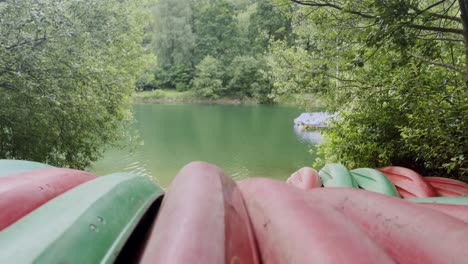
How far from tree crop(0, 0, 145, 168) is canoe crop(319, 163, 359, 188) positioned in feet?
13.1

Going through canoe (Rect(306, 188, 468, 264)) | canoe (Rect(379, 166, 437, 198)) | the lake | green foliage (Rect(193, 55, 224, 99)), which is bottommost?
the lake

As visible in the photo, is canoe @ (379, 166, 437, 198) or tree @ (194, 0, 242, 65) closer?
canoe @ (379, 166, 437, 198)

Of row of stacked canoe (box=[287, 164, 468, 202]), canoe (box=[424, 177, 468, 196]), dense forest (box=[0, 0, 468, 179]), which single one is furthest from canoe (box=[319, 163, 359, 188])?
dense forest (box=[0, 0, 468, 179])

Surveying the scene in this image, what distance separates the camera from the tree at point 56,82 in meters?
4.89

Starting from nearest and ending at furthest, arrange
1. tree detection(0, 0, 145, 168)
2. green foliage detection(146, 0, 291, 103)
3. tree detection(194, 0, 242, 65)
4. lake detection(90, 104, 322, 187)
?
tree detection(0, 0, 145, 168) → lake detection(90, 104, 322, 187) → green foliage detection(146, 0, 291, 103) → tree detection(194, 0, 242, 65)

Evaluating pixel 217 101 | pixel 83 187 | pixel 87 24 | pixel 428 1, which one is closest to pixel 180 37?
pixel 217 101

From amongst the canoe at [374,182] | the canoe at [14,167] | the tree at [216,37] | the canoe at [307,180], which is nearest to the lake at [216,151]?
the canoe at [307,180]

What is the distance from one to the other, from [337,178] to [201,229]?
2.27m

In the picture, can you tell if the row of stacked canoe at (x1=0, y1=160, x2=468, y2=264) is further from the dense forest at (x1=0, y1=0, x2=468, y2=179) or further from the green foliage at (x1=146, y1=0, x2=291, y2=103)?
the green foliage at (x1=146, y1=0, x2=291, y2=103)

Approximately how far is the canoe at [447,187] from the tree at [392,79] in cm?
11

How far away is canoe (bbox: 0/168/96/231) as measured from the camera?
1072mm

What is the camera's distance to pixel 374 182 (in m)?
2.72

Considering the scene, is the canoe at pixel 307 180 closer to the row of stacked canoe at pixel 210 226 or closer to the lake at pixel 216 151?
the row of stacked canoe at pixel 210 226

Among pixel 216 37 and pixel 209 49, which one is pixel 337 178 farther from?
pixel 216 37
